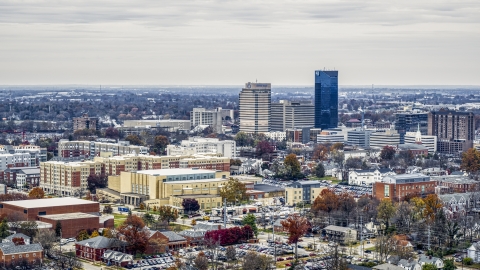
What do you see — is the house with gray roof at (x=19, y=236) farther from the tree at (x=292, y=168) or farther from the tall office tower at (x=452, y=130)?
the tall office tower at (x=452, y=130)

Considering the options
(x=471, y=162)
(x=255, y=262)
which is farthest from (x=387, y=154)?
(x=255, y=262)

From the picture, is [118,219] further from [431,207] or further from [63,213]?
[431,207]

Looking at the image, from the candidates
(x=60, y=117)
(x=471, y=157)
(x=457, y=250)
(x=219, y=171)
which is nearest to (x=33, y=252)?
(x=457, y=250)

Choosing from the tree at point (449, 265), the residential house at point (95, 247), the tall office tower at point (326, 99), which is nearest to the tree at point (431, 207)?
the tree at point (449, 265)

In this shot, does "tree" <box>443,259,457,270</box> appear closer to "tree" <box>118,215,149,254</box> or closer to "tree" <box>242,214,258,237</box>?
"tree" <box>242,214,258,237</box>

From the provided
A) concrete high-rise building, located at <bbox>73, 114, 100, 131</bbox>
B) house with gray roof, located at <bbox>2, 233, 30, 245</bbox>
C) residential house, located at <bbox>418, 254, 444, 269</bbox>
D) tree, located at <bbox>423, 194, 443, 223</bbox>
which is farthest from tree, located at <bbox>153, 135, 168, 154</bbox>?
residential house, located at <bbox>418, 254, 444, 269</bbox>

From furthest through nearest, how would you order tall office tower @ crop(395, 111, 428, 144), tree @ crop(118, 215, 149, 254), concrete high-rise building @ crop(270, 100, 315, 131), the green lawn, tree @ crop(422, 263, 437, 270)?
concrete high-rise building @ crop(270, 100, 315, 131), tall office tower @ crop(395, 111, 428, 144), the green lawn, tree @ crop(118, 215, 149, 254), tree @ crop(422, 263, 437, 270)
